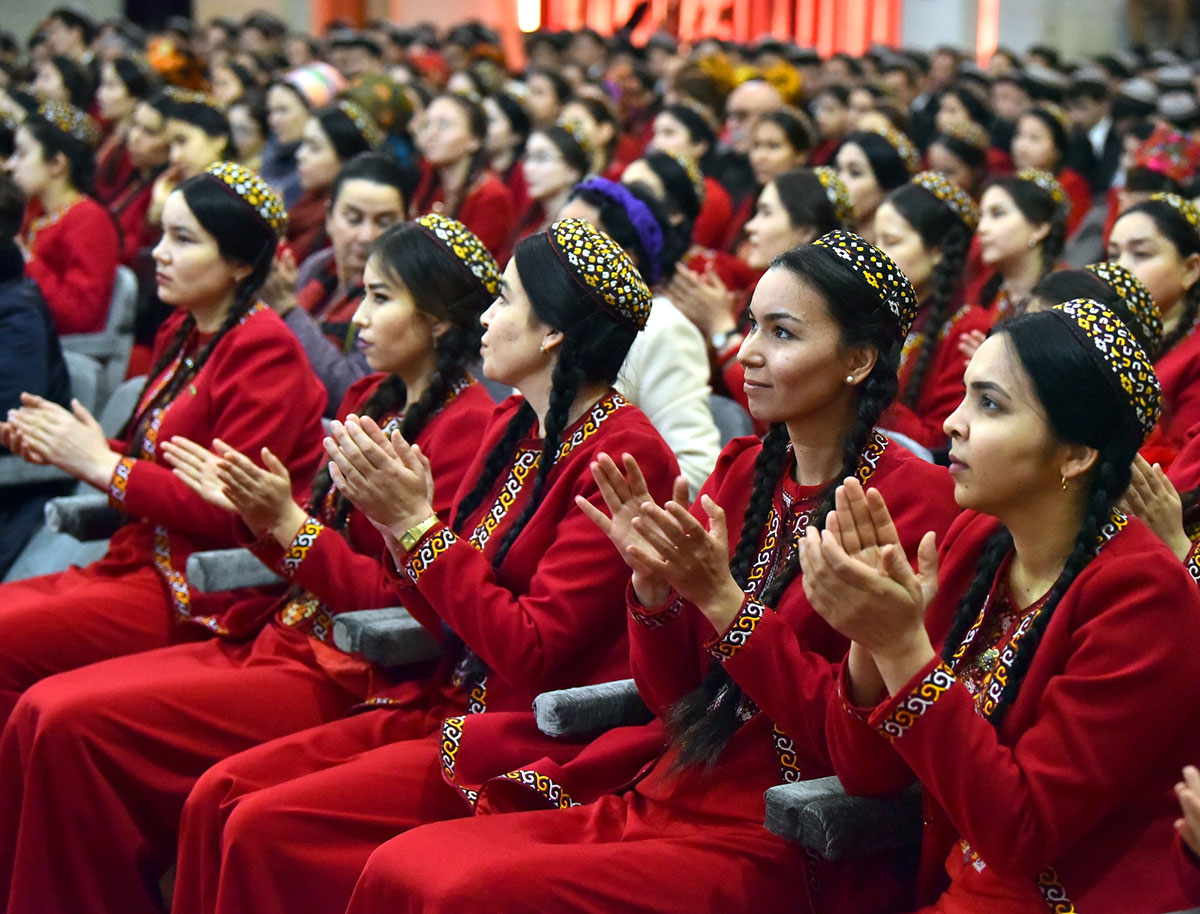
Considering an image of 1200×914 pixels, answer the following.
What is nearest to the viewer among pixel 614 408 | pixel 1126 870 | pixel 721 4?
pixel 1126 870

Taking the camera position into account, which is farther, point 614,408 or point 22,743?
point 22,743

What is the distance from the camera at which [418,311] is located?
2.63 meters

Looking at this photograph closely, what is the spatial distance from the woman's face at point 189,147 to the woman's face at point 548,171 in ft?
3.75

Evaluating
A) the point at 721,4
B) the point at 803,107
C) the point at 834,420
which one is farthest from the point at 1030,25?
the point at 834,420

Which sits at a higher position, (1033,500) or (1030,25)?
(1033,500)

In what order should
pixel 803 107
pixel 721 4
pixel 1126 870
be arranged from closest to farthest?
pixel 1126 870 < pixel 803 107 < pixel 721 4

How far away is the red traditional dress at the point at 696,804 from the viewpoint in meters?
1.74

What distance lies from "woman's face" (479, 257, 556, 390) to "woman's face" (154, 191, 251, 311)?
2.79 feet

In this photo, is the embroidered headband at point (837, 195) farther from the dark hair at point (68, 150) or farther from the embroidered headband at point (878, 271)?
the dark hair at point (68, 150)

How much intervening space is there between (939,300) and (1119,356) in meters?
2.15

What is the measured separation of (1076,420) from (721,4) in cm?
1503

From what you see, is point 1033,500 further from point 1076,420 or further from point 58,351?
point 58,351

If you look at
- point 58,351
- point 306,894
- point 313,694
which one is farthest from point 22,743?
point 58,351

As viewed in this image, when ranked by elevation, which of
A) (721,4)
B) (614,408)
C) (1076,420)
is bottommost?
(721,4)
